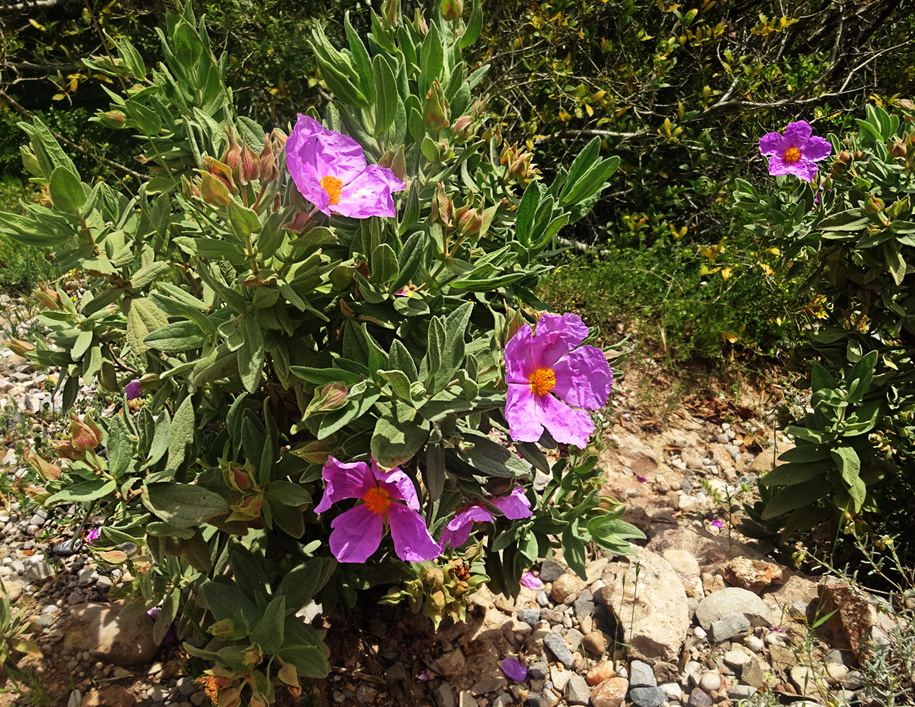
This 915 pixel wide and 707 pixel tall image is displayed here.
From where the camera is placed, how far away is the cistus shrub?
51.4 inches

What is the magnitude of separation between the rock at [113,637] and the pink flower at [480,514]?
977mm

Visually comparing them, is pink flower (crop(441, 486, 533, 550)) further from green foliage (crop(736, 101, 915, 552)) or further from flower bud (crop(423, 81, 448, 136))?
green foliage (crop(736, 101, 915, 552))

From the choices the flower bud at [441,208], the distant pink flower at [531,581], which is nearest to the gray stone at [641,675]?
the distant pink flower at [531,581]

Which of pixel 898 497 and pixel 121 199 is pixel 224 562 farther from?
pixel 898 497

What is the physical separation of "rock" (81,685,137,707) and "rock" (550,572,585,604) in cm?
132

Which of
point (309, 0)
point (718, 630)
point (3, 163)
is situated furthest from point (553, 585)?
point (3, 163)

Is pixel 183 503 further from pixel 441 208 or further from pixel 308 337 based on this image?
pixel 441 208

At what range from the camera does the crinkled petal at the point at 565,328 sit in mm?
1339

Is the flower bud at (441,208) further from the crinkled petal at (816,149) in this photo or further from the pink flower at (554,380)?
the crinkled petal at (816,149)

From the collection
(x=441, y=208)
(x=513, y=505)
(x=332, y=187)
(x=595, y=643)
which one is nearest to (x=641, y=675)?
(x=595, y=643)

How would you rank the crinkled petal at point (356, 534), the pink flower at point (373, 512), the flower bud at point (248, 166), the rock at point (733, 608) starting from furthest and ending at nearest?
the rock at point (733, 608) → the crinkled petal at point (356, 534) → the pink flower at point (373, 512) → the flower bud at point (248, 166)

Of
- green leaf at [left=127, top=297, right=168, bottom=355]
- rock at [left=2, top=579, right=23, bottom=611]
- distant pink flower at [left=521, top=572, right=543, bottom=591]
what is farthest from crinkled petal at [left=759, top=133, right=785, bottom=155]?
rock at [left=2, top=579, right=23, bottom=611]

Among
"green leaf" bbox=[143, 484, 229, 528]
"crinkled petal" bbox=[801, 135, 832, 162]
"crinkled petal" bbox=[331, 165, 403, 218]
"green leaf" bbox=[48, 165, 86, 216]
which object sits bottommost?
"green leaf" bbox=[143, 484, 229, 528]

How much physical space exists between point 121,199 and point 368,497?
102 centimetres
